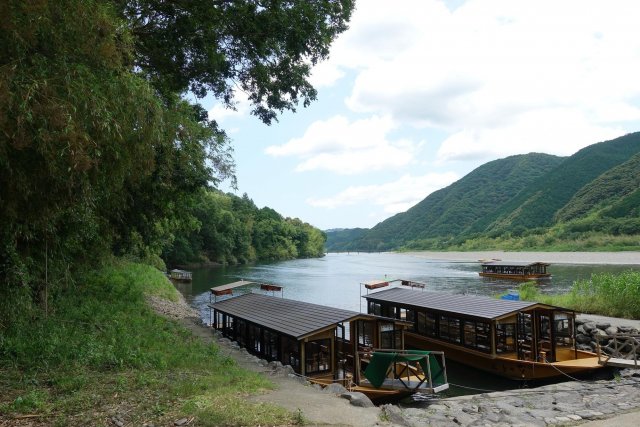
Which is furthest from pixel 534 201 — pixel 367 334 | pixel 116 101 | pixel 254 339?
pixel 116 101

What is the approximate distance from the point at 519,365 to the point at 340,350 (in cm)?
686

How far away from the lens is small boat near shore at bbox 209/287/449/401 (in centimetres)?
1327

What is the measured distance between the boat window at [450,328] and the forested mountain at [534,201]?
235ft

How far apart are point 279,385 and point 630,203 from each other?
9591cm

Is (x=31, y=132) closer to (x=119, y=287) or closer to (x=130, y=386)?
(x=130, y=386)

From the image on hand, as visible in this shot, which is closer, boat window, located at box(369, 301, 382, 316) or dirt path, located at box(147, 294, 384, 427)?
dirt path, located at box(147, 294, 384, 427)

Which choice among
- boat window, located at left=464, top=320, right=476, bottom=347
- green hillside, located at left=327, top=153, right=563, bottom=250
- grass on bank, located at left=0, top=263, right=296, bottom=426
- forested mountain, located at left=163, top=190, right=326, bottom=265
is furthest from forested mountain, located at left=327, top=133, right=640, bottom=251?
grass on bank, located at left=0, top=263, right=296, bottom=426

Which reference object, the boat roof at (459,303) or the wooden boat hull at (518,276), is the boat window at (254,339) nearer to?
the boat roof at (459,303)

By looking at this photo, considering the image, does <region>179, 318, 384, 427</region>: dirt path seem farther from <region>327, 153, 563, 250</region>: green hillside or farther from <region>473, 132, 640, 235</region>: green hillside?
<region>327, 153, 563, 250</region>: green hillside

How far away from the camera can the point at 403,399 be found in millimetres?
13703

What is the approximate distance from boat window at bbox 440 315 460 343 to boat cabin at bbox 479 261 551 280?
1340 inches

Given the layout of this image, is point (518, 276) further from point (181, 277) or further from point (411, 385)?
point (411, 385)

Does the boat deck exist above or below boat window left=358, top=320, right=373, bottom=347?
below

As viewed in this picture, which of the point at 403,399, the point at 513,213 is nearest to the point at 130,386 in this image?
the point at 403,399
